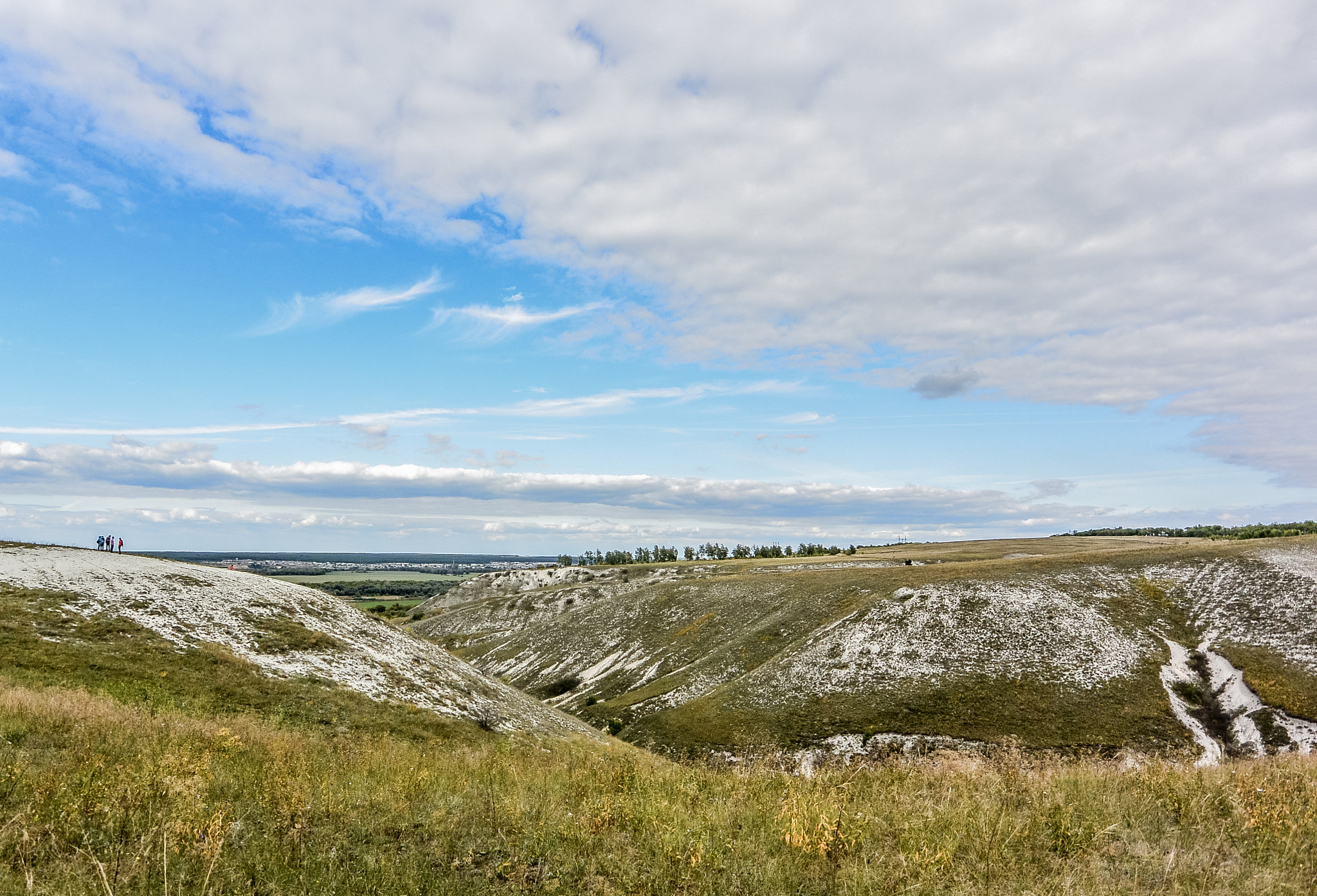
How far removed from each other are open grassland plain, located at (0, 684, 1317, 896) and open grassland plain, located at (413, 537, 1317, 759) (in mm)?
25761

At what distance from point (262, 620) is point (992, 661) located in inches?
2413

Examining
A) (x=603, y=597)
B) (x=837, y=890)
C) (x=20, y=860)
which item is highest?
(x=20, y=860)

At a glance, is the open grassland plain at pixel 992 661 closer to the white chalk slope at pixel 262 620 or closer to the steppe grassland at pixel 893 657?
the steppe grassland at pixel 893 657

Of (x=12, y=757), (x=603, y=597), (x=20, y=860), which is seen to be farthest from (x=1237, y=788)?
(x=603, y=597)

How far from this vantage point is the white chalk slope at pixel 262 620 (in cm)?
2898

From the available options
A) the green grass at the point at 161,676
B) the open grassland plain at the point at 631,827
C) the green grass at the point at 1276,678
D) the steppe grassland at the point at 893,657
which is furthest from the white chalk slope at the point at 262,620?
the green grass at the point at 1276,678

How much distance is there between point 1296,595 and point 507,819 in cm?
8484

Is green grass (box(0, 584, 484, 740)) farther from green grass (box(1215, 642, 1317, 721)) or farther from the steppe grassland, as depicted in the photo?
green grass (box(1215, 642, 1317, 721))

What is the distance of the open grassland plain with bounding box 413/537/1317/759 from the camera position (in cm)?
5194

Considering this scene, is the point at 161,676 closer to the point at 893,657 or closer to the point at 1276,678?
the point at 893,657

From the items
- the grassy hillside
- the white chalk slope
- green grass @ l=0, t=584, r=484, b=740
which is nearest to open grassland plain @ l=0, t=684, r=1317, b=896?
the grassy hillside

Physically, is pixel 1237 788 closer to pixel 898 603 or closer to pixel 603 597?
pixel 898 603

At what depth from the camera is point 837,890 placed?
24.9ft

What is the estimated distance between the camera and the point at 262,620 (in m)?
32.3
